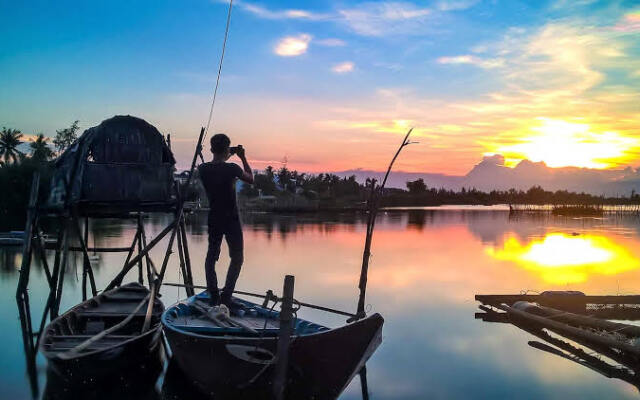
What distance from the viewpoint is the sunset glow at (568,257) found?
2636 centimetres

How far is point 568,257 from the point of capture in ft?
107

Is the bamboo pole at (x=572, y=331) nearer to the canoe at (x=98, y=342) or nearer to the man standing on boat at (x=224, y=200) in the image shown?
the man standing on boat at (x=224, y=200)

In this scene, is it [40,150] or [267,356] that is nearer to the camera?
[267,356]

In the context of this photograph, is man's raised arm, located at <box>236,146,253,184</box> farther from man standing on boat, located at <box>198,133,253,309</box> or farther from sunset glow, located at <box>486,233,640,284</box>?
sunset glow, located at <box>486,233,640,284</box>

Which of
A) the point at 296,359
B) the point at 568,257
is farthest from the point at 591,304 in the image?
the point at 568,257

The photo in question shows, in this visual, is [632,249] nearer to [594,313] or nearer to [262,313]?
[594,313]

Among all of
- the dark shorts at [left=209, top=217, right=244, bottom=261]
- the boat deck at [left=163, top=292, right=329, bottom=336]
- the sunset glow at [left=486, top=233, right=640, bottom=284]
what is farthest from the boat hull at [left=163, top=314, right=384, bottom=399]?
the sunset glow at [left=486, top=233, right=640, bottom=284]

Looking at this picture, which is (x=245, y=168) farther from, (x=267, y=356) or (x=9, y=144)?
(x=9, y=144)

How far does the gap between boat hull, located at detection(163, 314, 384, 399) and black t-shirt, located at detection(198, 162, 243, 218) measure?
1.88 metres

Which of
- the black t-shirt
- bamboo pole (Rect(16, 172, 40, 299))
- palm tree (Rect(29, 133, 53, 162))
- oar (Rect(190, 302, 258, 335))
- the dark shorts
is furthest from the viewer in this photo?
palm tree (Rect(29, 133, 53, 162))

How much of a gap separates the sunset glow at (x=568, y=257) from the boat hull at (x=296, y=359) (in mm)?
20028

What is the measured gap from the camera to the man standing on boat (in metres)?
7.82

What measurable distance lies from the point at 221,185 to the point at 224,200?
0.77ft

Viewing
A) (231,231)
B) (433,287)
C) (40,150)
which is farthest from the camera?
(40,150)
